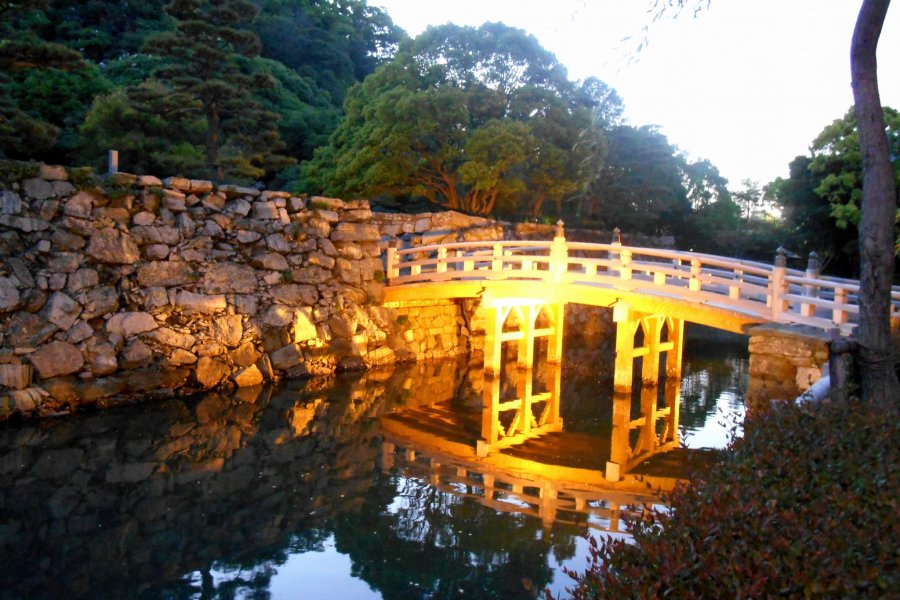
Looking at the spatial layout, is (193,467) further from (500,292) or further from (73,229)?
(500,292)

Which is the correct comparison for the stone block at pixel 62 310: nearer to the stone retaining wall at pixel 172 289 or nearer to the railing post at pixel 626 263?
the stone retaining wall at pixel 172 289

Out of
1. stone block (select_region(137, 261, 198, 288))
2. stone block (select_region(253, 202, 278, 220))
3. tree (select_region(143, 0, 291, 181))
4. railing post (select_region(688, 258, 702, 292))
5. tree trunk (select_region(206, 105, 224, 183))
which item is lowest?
stone block (select_region(137, 261, 198, 288))

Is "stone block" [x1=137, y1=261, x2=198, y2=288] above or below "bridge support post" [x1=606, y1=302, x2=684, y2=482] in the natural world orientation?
above

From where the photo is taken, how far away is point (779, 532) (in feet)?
10.9

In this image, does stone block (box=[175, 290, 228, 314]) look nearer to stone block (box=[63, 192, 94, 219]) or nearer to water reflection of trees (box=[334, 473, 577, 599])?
stone block (box=[63, 192, 94, 219])

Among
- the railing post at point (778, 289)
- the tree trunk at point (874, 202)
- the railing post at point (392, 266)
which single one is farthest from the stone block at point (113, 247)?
the tree trunk at point (874, 202)

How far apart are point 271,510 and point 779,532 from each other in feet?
16.8

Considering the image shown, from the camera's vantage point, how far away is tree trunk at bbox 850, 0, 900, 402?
21.1 feet

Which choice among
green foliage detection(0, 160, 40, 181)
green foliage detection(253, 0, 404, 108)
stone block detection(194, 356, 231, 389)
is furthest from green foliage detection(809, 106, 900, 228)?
green foliage detection(0, 160, 40, 181)

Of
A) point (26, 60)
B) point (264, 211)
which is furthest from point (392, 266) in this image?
point (26, 60)

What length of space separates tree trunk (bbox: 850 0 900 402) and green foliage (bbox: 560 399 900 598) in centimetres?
213

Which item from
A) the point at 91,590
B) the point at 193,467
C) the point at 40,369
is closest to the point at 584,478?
the point at 193,467

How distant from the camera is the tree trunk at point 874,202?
6.42 meters

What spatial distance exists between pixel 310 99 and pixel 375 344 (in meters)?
15.4
